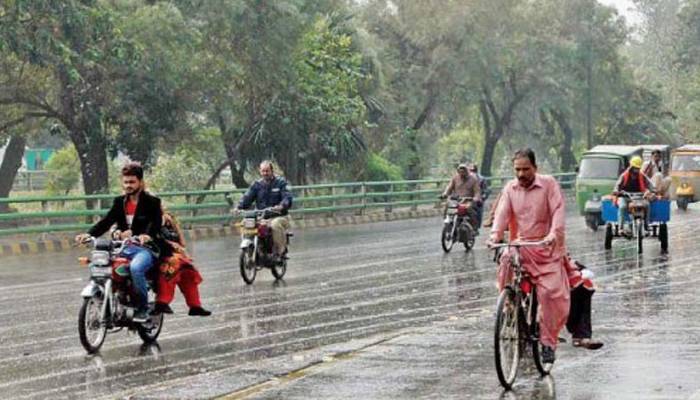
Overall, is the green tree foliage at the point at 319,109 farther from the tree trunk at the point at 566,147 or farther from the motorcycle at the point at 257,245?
the tree trunk at the point at 566,147

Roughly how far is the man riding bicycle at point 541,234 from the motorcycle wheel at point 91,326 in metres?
3.90

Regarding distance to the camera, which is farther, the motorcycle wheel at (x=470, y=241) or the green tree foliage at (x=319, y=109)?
the green tree foliage at (x=319, y=109)

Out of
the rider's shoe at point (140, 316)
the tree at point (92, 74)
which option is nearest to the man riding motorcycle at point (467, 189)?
the tree at point (92, 74)

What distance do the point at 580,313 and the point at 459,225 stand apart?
15.7 metres

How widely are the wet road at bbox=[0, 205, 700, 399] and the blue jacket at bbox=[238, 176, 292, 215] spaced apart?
1.11 meters

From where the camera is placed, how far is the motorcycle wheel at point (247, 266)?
1981 centimetres

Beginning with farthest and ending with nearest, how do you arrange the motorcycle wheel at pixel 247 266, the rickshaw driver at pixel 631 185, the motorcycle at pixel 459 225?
the motorcycle at pixel 459 225 < the rickshaw driver at pixel 631 185 < the motorcycle wheel at pixel 247 266

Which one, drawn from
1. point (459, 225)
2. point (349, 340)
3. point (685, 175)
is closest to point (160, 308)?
point (349, 340)

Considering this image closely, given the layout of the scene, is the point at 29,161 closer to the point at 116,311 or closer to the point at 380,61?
the point at 380,61

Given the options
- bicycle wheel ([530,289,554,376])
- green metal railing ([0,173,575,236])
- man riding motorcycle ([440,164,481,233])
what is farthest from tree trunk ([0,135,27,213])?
bicycle wheel ([530,289,554,376])

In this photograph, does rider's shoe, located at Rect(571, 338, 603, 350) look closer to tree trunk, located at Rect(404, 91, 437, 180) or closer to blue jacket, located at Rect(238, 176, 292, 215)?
blue jacket, located at Rect(238, 176, 292, 215)

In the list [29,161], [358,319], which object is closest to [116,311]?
[358,319]

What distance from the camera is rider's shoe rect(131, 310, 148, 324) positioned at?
12977mm

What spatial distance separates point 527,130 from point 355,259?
4393cm
